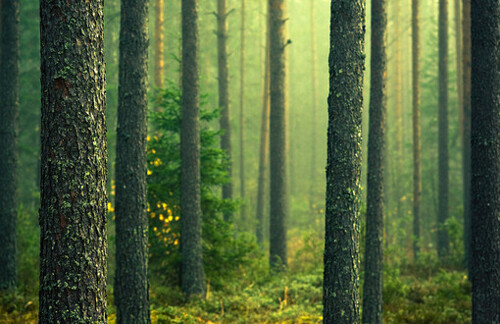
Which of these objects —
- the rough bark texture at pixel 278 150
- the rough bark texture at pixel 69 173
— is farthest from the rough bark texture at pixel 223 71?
the rough bark texture at pixel 69 173

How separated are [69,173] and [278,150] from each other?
33.0 feet

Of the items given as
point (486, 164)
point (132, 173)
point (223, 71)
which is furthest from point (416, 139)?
point (132, 173)

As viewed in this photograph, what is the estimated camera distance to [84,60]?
3947 millimetres

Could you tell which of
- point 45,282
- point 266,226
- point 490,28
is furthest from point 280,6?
point 266,226

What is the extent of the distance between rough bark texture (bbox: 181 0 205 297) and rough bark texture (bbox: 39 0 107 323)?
630cm

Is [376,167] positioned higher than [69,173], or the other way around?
[376,167]

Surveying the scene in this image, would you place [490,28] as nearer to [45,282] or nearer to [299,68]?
[45,282]

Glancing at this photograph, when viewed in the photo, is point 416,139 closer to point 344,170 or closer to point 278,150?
point 278,150

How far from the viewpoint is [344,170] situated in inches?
229

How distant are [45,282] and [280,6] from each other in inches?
471

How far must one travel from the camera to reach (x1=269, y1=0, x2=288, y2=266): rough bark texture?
13.5 meters

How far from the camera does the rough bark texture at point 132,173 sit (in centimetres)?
746

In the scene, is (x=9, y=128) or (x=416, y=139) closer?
(x=9, y=128)

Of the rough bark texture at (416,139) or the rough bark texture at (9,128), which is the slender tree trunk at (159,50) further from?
the rough bark texture at (416,139)
